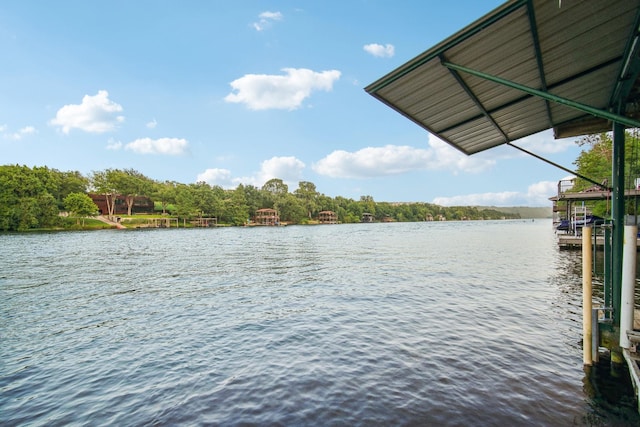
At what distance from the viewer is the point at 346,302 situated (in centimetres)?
1288

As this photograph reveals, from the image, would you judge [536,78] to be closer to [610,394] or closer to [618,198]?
[618,198]

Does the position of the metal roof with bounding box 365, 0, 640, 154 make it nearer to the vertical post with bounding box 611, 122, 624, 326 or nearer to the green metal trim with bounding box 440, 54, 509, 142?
the green metal trim with bounding box 440, 54, 509, 142

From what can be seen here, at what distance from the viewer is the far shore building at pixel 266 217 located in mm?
141875

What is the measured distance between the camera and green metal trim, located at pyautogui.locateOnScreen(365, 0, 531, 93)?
378cm

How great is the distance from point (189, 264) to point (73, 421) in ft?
66.8

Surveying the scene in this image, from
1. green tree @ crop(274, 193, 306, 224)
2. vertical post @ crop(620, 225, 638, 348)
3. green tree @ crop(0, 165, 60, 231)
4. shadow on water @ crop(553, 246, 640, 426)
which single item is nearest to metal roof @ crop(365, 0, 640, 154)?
vertical post @ crop(620, 225, 638, 348)

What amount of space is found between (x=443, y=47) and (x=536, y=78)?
1.96 m

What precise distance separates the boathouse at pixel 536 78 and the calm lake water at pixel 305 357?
1676 millimetres

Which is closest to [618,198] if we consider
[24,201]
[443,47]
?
[443,47]

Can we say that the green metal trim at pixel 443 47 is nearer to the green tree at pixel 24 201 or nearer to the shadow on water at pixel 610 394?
the shadow on water at pixel 610 394

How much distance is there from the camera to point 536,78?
526 cm

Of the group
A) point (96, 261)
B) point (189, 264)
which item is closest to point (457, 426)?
point (189, 264)

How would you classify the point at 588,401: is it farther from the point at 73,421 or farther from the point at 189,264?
the point at 189,264

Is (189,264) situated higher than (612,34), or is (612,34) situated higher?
(612,34)
